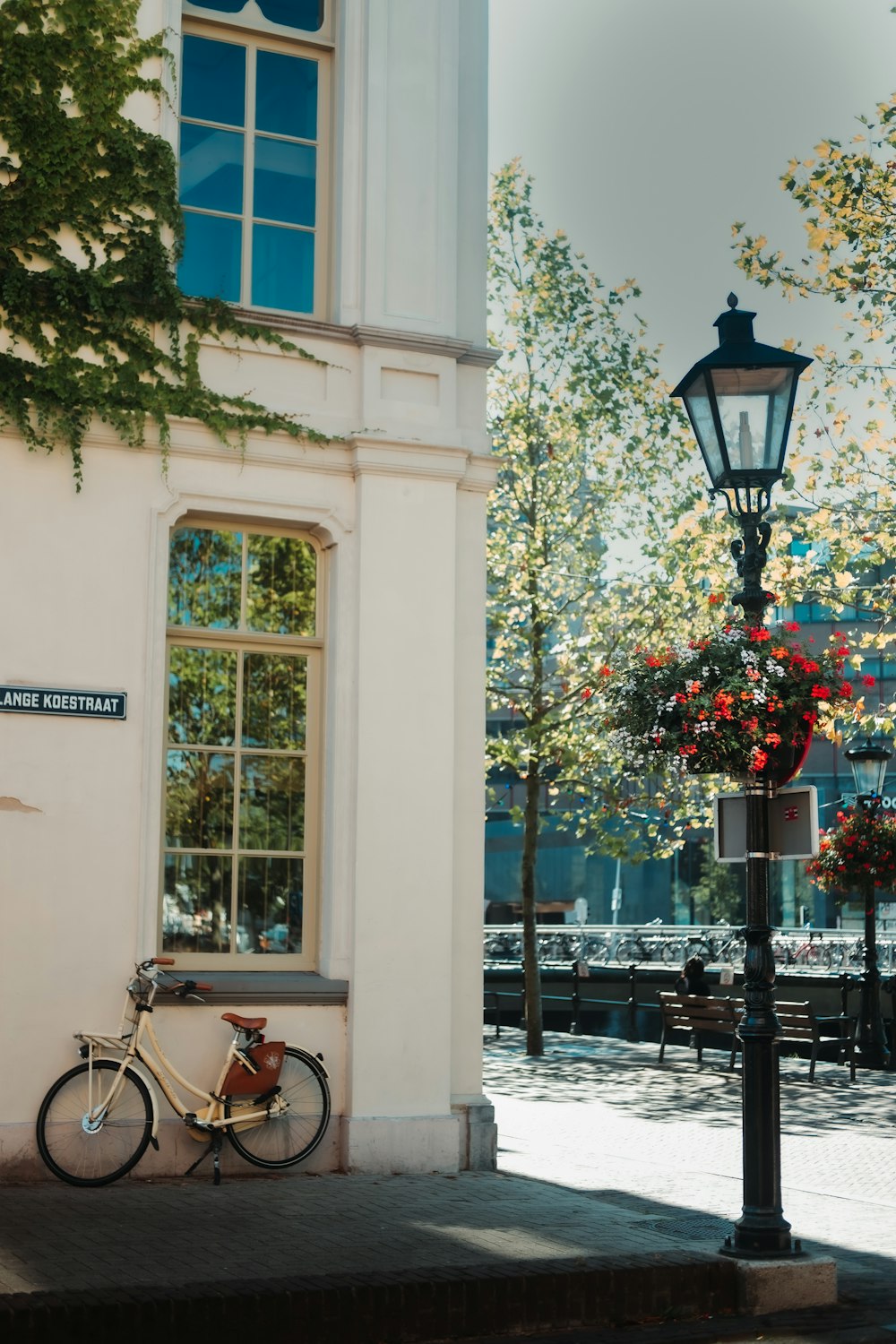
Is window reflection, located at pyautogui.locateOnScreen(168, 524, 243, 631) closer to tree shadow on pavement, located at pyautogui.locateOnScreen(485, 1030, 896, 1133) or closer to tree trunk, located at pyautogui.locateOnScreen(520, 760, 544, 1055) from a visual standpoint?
tree shadow on pavement, located at pyautogui.locateOnScreen(485, 1030, 896, 1133)

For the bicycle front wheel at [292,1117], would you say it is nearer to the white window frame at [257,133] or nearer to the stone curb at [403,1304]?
the stone curb at [403,1304]

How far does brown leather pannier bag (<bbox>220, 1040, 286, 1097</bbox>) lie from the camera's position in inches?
375

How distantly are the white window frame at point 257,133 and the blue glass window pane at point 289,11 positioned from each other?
7 cm

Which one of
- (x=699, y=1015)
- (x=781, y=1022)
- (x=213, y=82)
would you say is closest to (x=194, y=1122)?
(x=213, y=82)

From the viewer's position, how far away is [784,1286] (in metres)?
7.45

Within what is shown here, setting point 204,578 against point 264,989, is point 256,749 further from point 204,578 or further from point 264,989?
point 264,989

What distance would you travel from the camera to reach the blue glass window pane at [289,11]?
10961 mm

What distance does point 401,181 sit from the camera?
1099cm

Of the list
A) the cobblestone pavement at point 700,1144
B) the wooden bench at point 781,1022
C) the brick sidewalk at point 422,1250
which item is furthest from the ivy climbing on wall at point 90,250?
the wooden bench at point 781,1022

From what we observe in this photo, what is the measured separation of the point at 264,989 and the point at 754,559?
4160mm

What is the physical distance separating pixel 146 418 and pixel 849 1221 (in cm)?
660

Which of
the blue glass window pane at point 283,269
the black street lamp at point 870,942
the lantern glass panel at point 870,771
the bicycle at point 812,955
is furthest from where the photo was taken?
the bicycle at point 812,955

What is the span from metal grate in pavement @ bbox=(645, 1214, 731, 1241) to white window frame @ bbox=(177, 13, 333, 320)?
6158 millimetres

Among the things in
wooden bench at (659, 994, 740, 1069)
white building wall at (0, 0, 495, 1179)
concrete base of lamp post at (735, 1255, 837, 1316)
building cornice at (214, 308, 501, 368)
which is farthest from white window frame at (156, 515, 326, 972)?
wooden bench at (659, 994, 740, 1069)
